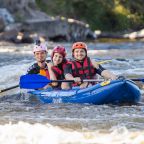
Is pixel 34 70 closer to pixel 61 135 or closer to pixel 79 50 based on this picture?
pixel 79 50

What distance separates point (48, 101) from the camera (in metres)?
9.73

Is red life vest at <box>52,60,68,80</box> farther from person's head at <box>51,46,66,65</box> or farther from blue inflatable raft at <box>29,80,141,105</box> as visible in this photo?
blue inflatable raft at <box>29,80,141,105</box>

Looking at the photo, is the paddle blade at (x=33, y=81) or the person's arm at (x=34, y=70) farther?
the person's arm at (x=34, y=70)

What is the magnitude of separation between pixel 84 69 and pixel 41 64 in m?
0.94

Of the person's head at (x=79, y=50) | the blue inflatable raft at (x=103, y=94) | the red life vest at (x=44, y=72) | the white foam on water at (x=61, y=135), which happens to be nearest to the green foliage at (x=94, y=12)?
the red life vest at (x=44, y=72)

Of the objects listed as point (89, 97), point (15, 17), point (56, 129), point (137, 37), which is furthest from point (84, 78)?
point (137, 37)

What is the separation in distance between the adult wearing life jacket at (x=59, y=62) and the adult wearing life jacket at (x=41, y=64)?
0.30 feet

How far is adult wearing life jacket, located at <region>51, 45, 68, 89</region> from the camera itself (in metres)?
9.61

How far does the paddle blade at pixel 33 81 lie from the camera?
9711 millimetres

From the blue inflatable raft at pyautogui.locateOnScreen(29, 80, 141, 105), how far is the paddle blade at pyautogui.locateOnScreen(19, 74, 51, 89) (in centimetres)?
22

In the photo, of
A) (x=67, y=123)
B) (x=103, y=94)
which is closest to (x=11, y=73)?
(x=103, y=94)

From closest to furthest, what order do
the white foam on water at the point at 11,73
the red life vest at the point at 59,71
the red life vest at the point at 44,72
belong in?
the red life vest at the point at 59,71, the red life vest at the point at 44,72, the white foam on water at the point at 11,73

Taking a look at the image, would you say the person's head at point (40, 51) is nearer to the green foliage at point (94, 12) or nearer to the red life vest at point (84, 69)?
the red life vest at point (84, 69)

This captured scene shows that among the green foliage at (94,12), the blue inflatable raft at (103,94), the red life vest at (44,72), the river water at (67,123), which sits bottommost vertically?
the river water at (67,123)
